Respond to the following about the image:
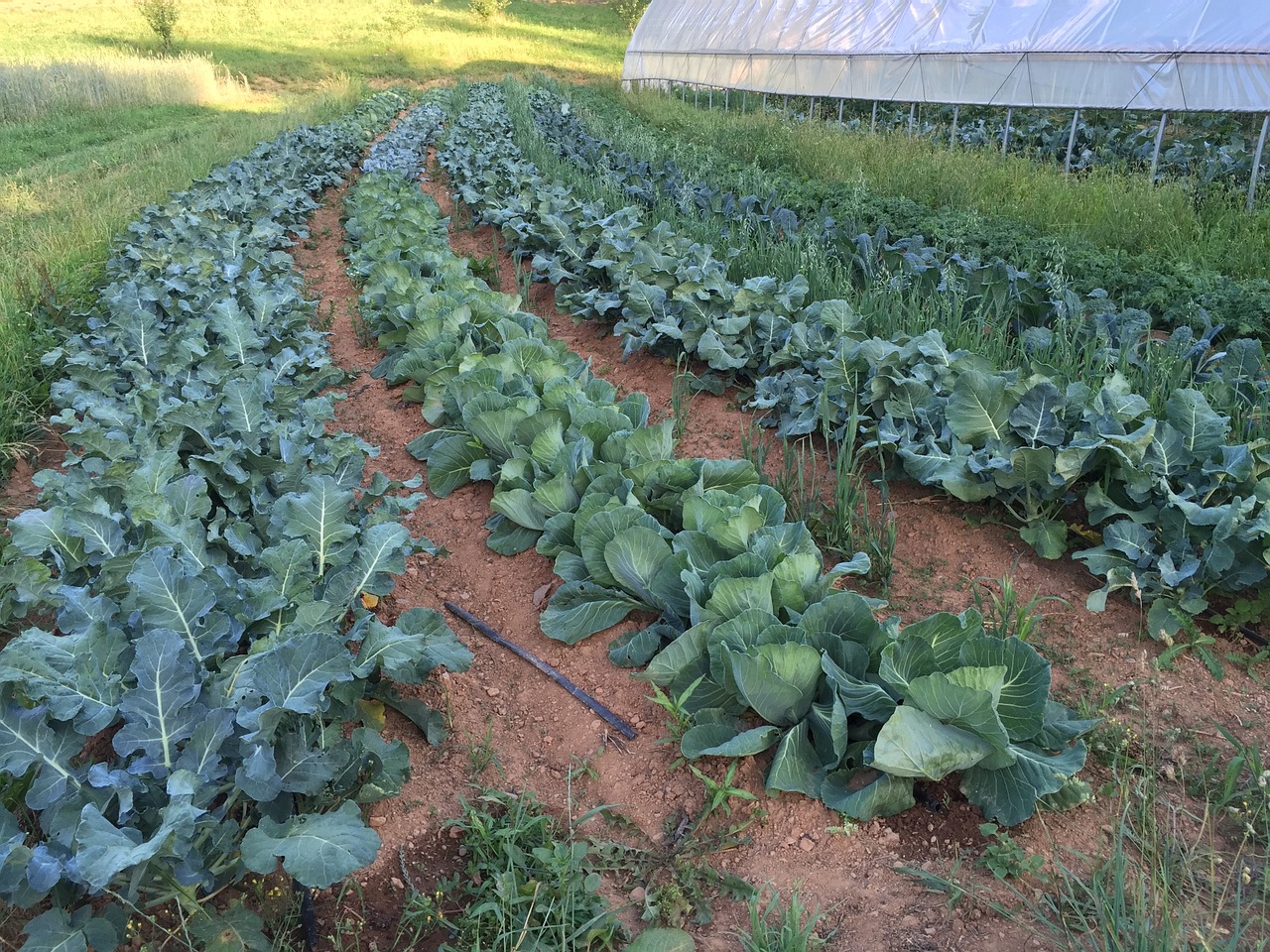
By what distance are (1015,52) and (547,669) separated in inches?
395

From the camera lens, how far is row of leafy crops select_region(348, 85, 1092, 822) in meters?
2.06

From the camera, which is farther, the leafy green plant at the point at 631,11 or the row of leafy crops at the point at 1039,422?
the leafy green plant at the point at 631,11

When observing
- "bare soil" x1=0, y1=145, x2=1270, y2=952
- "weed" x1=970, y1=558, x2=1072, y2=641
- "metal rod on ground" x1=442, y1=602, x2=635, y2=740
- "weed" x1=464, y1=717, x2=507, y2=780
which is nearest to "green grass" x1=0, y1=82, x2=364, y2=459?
"bare soil" x1=0, y1=145, x2=1270, y2=952

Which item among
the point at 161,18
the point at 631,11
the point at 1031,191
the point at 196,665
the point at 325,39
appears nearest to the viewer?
the point at 196,665

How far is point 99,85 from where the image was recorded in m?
17.8

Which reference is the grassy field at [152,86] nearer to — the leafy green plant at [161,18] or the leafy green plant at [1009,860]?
the leafy green plant at [161,18]

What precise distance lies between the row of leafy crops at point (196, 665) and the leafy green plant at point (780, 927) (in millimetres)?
826

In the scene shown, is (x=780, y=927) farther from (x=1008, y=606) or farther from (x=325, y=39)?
(x=325, y=39)

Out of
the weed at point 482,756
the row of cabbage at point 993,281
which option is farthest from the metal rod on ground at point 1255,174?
the weed at point 482,756

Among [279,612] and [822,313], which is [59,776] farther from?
[822,313]

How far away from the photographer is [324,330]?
5.89 m

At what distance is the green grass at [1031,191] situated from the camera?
19.8ft

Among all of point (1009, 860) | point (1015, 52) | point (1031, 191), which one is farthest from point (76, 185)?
point (1009, 860)

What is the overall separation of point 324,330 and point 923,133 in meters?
8.74
